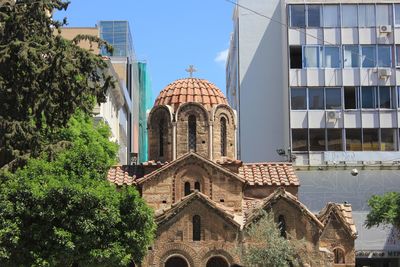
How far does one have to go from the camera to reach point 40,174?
26906mm

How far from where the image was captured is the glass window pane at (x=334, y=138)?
54281mm

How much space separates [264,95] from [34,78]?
114 ft

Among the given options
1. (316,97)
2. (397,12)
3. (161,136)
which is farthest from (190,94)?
(397,12)

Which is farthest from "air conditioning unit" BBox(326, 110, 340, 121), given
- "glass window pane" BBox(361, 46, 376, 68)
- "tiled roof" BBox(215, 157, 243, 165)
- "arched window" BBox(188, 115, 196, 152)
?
"arched window" BBox(188, 115, 196, 152)

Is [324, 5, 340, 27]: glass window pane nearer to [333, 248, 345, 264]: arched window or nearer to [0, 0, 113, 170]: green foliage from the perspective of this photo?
[333, 248, 345, 264]: arched window

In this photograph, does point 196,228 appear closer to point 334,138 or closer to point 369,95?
point 334,138

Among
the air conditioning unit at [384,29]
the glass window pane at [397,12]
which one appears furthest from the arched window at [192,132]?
the glass window pane at [397,12]

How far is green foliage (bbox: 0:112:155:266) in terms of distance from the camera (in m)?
26.1

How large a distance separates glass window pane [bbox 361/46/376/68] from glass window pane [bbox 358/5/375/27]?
1.66 meters

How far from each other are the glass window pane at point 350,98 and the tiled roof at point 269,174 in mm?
14140

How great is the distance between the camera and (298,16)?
2192 inches

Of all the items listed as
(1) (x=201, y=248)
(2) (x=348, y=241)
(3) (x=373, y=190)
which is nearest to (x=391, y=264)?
(3) (x=373, y=190)

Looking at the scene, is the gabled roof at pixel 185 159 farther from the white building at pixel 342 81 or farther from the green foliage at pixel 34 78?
the white building at pixel 342 81

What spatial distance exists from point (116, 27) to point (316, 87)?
43300mm
